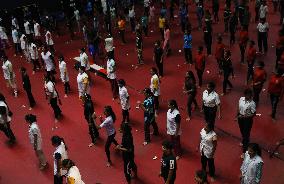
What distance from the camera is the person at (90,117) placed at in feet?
33.1

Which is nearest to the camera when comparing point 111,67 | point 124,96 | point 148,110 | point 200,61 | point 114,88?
point 148,110

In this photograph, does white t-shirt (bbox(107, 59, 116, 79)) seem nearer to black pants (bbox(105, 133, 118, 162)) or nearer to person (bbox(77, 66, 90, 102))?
person (bbox(77, 66, 90, 102))

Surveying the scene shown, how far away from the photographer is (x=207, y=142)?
8.22 meters

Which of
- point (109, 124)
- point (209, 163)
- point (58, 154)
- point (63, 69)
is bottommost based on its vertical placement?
point (209, 163)

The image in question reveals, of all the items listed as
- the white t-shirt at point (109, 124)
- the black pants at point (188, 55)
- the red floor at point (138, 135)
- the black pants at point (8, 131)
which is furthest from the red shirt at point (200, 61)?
the black pants at point (8, 131)

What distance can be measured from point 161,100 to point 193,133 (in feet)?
7.23

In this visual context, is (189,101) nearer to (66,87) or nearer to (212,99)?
(212,99)

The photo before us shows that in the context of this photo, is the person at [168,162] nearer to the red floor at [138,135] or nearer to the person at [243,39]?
the red floor at [138,135]

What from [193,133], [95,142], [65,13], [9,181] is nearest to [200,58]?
[193,133]

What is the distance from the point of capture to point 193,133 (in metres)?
11.0

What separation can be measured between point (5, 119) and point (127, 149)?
14.0ft

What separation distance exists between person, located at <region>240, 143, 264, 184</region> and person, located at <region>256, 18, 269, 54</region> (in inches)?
333

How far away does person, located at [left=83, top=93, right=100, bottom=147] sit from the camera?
1009cm

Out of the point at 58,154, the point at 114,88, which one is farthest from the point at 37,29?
the point at 58,154
